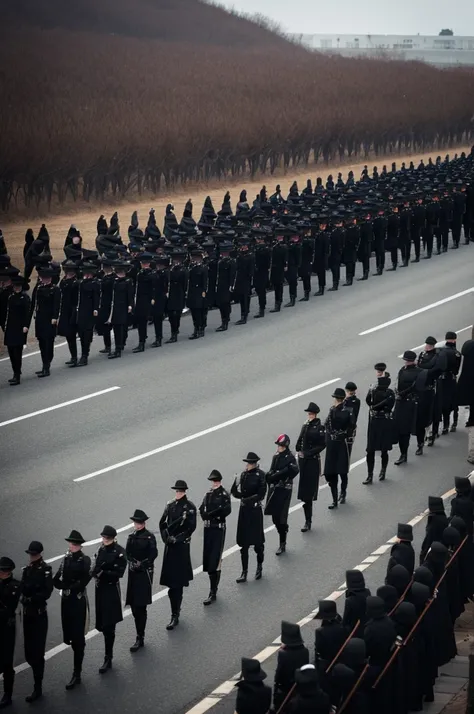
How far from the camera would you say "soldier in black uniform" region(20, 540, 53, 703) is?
13.0 metres

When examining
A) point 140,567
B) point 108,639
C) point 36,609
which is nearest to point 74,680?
point 108,639

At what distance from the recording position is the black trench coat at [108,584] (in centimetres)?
1359

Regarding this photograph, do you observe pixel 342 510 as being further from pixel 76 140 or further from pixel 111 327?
pixel 76 140

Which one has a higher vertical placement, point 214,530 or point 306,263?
point 306,263

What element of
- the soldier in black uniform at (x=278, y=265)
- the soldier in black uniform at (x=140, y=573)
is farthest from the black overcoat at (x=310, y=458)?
the soldier in black uniform at (x=278, y=265)

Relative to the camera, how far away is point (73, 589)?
1348cm

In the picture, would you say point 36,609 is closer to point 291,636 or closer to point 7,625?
point 7,625

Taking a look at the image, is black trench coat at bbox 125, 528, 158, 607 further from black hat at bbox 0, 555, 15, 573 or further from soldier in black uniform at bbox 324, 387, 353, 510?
soldier in black uniform at bbox 324, 387, 353, 510

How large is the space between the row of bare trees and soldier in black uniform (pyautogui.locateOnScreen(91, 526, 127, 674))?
1224 inches

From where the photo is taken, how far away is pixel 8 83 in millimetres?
56750

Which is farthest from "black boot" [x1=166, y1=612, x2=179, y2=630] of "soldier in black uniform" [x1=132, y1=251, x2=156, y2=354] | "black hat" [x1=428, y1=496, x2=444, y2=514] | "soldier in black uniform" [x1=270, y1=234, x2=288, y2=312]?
"soldier in black uniform" [x1=270, y1=234, x2=288, y2=312]

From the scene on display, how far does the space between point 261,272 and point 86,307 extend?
5.23 metres

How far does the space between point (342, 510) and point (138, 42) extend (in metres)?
69.7

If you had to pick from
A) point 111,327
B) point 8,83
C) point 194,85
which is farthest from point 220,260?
point 194,85
